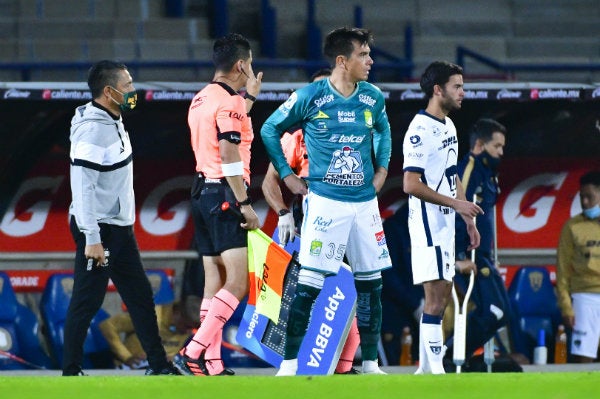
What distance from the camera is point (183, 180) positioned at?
11.2 metres

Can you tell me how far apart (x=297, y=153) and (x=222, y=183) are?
0.62 meters

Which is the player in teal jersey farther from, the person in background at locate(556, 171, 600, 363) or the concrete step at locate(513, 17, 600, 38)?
the concrete step at locate(513, 17, 600, 38)

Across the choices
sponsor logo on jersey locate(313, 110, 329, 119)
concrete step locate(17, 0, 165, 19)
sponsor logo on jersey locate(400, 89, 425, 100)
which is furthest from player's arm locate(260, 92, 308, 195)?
concrete step locate(17, 0, 165, 19)

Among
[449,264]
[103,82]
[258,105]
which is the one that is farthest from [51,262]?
[449,264]

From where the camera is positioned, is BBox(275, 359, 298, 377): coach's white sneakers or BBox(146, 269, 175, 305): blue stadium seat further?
BBox(146, 269, 175, 305): blue stadium seat

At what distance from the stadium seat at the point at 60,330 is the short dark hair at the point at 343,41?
139 inches

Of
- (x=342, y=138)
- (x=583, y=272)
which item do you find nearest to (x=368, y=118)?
(x=342, y=138)

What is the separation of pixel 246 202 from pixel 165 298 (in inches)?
108

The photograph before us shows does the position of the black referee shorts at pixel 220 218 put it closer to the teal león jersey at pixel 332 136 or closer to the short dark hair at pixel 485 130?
the teal león jersey at pixel 332 136

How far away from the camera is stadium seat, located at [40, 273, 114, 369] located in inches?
423

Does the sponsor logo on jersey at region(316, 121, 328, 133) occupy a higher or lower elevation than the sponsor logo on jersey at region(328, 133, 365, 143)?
higher

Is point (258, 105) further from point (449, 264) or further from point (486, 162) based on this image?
point (449, 264)

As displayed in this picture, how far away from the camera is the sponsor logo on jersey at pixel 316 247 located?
25.8 ft

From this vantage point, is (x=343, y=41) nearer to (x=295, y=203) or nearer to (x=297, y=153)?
(x=297, y=153)
